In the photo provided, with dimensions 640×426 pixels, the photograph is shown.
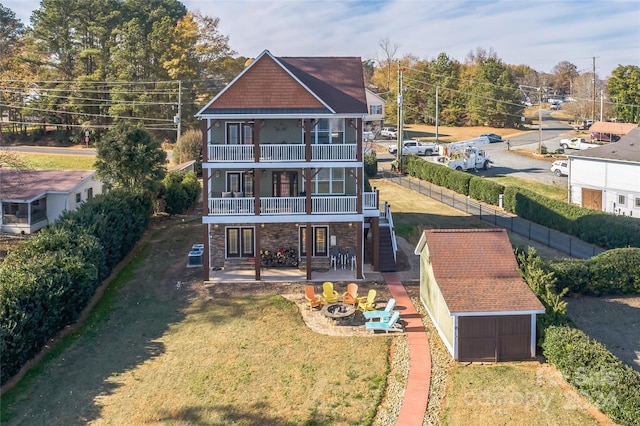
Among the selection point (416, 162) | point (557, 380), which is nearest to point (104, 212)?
point (557, 380)

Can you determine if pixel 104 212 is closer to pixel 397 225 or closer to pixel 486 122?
pixel 397 225

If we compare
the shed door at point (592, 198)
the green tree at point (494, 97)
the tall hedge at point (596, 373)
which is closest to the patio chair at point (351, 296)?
the tall hedge at point (596, 373)

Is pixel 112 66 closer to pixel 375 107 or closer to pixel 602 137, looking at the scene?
pixel 375 107

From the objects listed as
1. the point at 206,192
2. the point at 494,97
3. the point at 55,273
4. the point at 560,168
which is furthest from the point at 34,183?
the point at 494,97

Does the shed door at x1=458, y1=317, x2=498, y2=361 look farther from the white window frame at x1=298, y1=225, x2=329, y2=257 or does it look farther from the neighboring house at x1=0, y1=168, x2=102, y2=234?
the neighboring house at x1=0, y1=168, x2=102, y2=234

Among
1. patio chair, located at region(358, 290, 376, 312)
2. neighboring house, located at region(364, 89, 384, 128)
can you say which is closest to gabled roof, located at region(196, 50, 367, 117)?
patio chair, located at region(358, 290, 376, 312)
